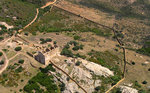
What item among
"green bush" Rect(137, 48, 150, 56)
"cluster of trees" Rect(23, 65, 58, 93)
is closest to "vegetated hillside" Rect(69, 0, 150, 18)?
"green bush" Rect(137, 48, 150, 56)

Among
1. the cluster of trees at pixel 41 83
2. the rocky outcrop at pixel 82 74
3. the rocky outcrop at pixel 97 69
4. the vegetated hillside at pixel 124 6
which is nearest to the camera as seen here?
the cluster of trees at pixel 41 83

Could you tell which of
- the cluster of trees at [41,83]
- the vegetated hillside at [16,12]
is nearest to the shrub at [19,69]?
the cluster of trees at [41,83]

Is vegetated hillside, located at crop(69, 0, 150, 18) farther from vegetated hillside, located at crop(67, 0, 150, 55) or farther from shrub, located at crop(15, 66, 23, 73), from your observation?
shrub, located at crop(15, 66, 23, 73)

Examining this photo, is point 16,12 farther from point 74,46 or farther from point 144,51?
point 144,51

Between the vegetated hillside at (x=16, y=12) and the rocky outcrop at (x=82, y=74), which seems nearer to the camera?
the rocky outcrop at (x=82, y=74)

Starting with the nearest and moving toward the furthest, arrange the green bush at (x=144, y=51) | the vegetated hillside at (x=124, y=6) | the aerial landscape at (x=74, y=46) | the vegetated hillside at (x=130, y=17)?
1. the aerial landscape at (x=74, y=46)
2. the green bush at (x=144, y=51)
3. the vegetated hillside at (x=130, y=17)
4. the vegetated hillside at (x=124, y=6)

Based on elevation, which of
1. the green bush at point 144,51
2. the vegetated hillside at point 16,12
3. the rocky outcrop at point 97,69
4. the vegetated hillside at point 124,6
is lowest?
the rocky outcrop at point 97,69

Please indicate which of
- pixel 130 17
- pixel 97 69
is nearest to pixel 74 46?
pixel 97 69

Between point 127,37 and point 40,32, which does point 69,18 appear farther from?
point 127,37

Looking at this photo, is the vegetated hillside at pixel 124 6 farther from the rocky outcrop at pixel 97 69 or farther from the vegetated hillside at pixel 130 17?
the rocky outcrop at pixel 97 69
